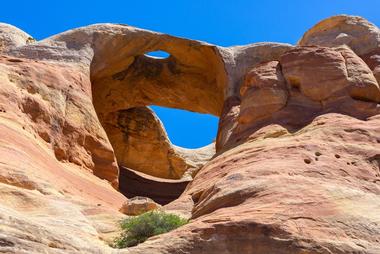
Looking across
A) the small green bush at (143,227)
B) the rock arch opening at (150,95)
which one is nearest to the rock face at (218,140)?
the rock arch opening at (150,95)

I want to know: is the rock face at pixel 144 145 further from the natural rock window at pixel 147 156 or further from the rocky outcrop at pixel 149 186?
the rocky outcrop at pixel 149 186

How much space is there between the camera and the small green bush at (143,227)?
1155 centimetres

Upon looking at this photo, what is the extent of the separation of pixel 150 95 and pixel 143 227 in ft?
54.7

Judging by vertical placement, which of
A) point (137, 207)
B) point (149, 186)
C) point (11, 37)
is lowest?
point (137, 207)

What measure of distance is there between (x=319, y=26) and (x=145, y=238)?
15995 mm

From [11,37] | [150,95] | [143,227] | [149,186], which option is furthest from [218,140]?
[143,227]

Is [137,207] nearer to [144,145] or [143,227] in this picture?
[143,227]

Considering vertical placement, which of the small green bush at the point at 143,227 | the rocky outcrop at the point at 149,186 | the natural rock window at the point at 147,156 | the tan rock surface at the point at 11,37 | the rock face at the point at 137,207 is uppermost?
the tan rock surface at the point at 11,37

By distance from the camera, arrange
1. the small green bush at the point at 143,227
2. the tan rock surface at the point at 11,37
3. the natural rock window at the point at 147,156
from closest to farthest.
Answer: the small green bush at the point at 143,227 → the tan rock surface at the point at 11,37 → the natural rock window at the point at 147,156

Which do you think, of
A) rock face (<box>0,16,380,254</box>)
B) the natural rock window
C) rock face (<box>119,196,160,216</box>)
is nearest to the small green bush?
rock face (<box>0,16,380,254</box>)

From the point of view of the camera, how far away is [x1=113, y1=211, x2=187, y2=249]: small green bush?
11547 mm

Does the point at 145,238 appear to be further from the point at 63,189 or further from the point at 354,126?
the point at 354,126

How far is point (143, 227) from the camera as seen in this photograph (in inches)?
472

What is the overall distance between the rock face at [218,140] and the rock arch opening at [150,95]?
0.06 meters
